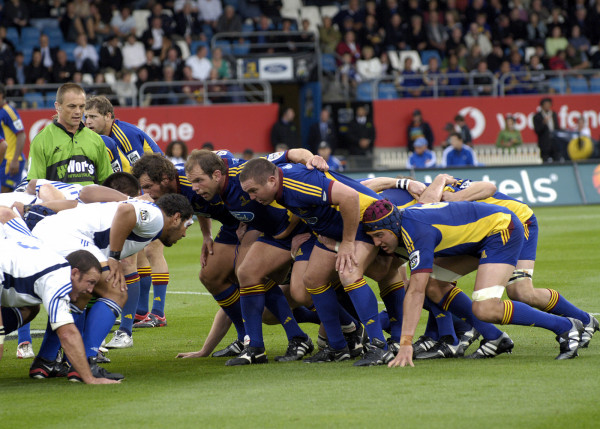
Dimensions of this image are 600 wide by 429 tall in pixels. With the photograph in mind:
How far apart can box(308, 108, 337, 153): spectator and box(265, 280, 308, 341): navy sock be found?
16.5 meters

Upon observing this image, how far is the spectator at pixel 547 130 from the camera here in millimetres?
24547

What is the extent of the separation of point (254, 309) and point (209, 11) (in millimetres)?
21841

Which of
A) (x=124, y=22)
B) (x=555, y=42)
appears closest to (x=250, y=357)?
(x=124, y=22)

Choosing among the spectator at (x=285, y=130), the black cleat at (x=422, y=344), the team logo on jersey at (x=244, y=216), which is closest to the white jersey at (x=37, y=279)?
the team logo on jersey at (x=244, y=216)

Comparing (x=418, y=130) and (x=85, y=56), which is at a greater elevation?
(x=85, y=56)

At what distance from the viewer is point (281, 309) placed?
7.98m

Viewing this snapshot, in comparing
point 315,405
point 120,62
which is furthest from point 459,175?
point 315,405

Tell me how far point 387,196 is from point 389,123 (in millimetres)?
18051

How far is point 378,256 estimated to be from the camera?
304 inches

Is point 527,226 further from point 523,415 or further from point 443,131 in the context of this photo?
point 443,131

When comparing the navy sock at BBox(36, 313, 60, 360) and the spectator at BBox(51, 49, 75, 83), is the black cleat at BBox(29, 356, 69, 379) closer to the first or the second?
the navy sock at BBox(36, 313, 60, 360)

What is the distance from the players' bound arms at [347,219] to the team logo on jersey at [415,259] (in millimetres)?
438

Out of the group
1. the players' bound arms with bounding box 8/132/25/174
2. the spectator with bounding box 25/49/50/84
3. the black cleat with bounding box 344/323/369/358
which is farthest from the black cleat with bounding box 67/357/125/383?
the spectator with bounding box 25/49/50/84

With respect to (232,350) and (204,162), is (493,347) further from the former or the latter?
(204,162)
